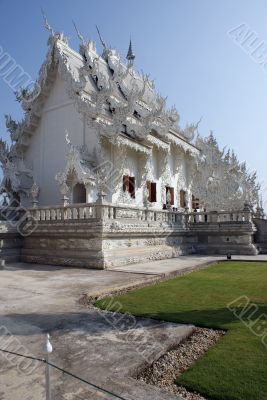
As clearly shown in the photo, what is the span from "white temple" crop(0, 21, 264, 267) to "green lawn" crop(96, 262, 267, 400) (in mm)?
4391

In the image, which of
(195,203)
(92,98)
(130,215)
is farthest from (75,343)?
(195,203)

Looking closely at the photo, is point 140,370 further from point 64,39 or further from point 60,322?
point 64,39

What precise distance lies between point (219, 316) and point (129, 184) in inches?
454

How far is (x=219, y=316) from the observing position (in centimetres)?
511

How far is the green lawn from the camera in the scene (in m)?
2.99

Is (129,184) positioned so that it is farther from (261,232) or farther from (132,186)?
(261,232)

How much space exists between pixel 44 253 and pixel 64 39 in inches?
454

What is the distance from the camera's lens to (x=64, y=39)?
57.6ft

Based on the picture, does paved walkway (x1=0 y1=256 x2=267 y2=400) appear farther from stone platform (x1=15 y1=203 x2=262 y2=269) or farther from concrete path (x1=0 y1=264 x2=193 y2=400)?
stone platform (x1=15 y1=203 x2=262 y2=269)

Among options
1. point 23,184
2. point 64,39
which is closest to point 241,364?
point 23,184

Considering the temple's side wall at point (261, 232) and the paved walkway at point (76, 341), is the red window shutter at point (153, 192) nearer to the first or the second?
the temple's side wall at point (261, 232)

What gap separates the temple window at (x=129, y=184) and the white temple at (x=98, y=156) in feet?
0.17

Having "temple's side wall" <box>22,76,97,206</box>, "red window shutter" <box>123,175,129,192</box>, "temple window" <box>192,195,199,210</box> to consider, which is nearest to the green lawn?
"red window shutter" <box>123,175,129,192</box>

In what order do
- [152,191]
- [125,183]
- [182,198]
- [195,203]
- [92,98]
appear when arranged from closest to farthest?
[92,98], [125,183], [152,191], [182,198], [195,203]
